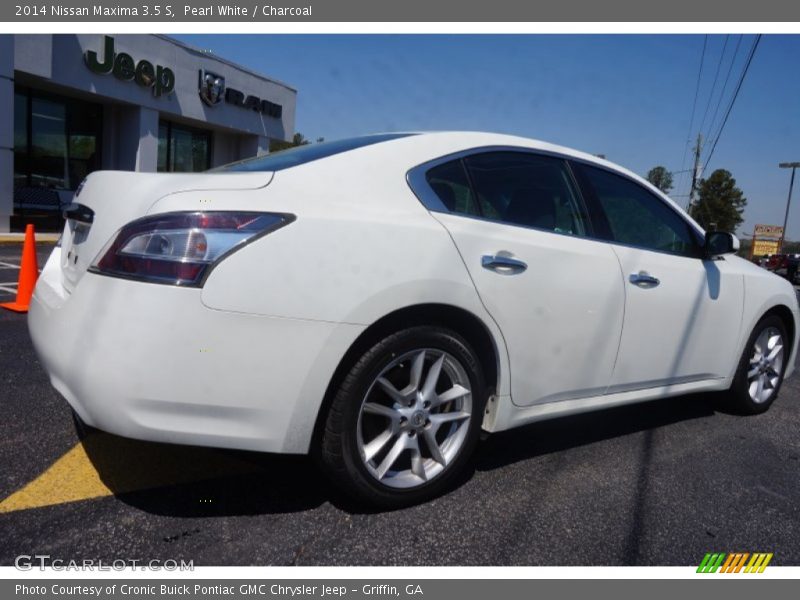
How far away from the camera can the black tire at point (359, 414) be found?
2.26 metres

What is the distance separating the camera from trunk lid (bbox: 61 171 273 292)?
2.18 metres

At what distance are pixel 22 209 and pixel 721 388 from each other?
16.2 m

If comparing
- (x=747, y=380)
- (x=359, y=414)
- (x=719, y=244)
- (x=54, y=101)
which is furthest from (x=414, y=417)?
(x=54, y=101)

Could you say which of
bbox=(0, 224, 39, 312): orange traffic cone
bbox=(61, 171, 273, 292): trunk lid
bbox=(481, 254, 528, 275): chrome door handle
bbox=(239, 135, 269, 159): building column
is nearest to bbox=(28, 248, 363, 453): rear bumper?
bbox=(61, 171, 273, 292): trunk lid

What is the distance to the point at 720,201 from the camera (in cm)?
4803

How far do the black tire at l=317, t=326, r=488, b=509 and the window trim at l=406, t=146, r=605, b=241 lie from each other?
1.66 ft

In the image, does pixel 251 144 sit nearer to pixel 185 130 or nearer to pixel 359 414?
pixel 185 130

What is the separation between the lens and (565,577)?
2150 mm

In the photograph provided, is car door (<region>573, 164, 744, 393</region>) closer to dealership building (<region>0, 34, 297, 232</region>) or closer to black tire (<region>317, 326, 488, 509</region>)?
black tire (<region>317, 326, 488, 509</region>)

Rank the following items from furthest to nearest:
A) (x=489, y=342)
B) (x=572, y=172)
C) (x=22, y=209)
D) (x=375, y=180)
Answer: (x=22, y=209), (x=572, y=172), (x=489, y=342), (x=375, y=180)

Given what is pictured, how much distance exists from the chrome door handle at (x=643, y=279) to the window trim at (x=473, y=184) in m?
0.25

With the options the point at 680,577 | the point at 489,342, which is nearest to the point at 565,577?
the point at 680,577
